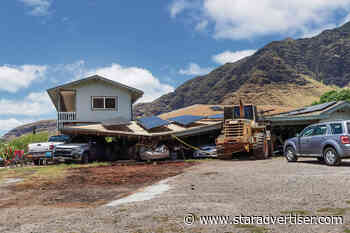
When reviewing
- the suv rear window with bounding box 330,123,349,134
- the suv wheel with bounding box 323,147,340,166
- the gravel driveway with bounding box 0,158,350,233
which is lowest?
the gravel driveway with bounding box 0,158,350,233

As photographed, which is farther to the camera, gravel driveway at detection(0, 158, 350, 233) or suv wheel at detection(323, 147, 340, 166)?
suv wheel at detection(323, 147, 340, 166)

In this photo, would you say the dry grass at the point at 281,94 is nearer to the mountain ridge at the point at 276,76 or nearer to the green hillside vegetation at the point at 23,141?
the mountain ridge at the point at 276,76

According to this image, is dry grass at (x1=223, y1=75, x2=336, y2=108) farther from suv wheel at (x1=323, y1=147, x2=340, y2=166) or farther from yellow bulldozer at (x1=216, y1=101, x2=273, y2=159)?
Result: suv wheel at (x1=323, y1=147, x2=340, y2=166)

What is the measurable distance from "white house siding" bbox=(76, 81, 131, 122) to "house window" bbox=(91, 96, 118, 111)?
274 millimetres

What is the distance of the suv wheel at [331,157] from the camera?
12906 millimetres

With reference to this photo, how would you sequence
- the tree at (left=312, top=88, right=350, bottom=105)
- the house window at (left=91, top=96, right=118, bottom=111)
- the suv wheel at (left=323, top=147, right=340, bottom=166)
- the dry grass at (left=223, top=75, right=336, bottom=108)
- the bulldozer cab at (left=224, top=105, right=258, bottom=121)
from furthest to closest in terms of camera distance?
the dry grass at (left=223, top=75, right=336, bottom=108)
the tree at (left=312, top=88, right=350, bottom=105)
the house window at (left=91, top=96, right=118, bottom=111)
the bulldozer cab at (left=224, top=105, right=258, bottom=121)
the suv wheel at (left=323, top=147, right=340, bottom=166)

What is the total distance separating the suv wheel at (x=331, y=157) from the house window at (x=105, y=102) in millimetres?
19500

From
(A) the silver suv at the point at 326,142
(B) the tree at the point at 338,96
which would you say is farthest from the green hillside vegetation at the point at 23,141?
(B) the tree at the point at 338,96

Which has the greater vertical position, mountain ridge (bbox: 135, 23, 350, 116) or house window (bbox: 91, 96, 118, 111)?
mountain ridge (bbox: 135, 23, 350, 116)

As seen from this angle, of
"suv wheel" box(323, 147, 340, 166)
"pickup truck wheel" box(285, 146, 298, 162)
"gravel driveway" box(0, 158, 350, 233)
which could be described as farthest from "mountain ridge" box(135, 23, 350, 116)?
"gravel driveway" box(0, 158, 350, 233)

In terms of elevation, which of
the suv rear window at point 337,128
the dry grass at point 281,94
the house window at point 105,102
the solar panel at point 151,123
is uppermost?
the dry grass at point 281,94

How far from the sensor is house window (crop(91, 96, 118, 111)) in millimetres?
28803

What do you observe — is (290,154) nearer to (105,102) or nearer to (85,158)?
(85,158)

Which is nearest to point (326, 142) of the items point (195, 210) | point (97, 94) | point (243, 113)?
point (243, 113)
